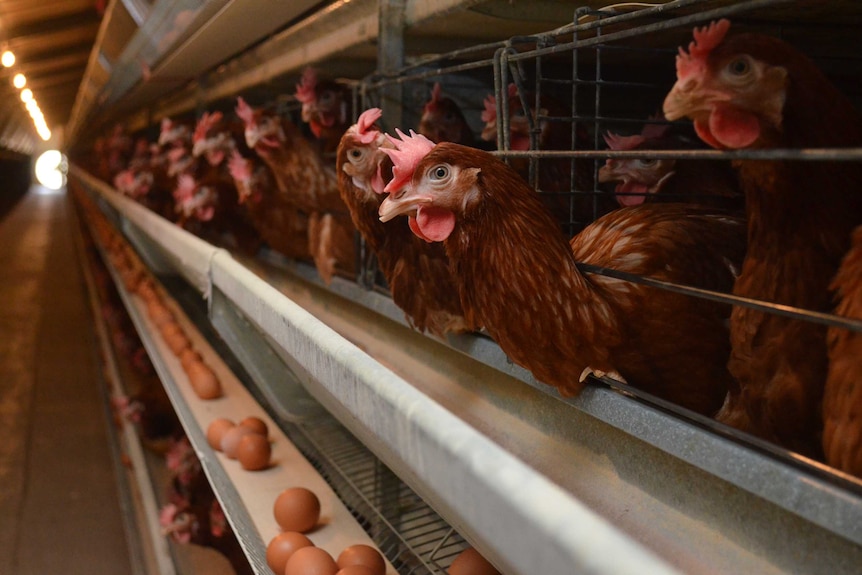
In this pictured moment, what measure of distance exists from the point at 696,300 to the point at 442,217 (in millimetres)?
328

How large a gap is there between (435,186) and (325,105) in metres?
1.12

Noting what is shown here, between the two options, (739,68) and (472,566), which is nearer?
(739,68)

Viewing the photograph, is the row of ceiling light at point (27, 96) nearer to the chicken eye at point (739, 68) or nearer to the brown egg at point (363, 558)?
the brown egg at point (363, 558)

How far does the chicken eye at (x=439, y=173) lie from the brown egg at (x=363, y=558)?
0.61m

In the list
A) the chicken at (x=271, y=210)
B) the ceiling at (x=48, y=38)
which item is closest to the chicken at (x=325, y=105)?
the chicken at (x=271, y=210)

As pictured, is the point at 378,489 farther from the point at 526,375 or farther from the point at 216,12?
the point at 216,12

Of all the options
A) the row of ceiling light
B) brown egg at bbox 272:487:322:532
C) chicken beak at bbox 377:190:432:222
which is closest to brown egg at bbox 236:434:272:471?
brown egg at bbox 272:487:322:532

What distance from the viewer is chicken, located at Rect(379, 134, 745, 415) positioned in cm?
83

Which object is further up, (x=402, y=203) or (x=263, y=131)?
(x=263, y=131)

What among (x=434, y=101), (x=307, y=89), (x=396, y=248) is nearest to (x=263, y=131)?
(x=307, y=89)

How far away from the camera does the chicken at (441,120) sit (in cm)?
142

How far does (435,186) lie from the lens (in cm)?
83

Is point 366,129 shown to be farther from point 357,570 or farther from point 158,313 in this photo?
point 158,313

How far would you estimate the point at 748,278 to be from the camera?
0.76 meters
